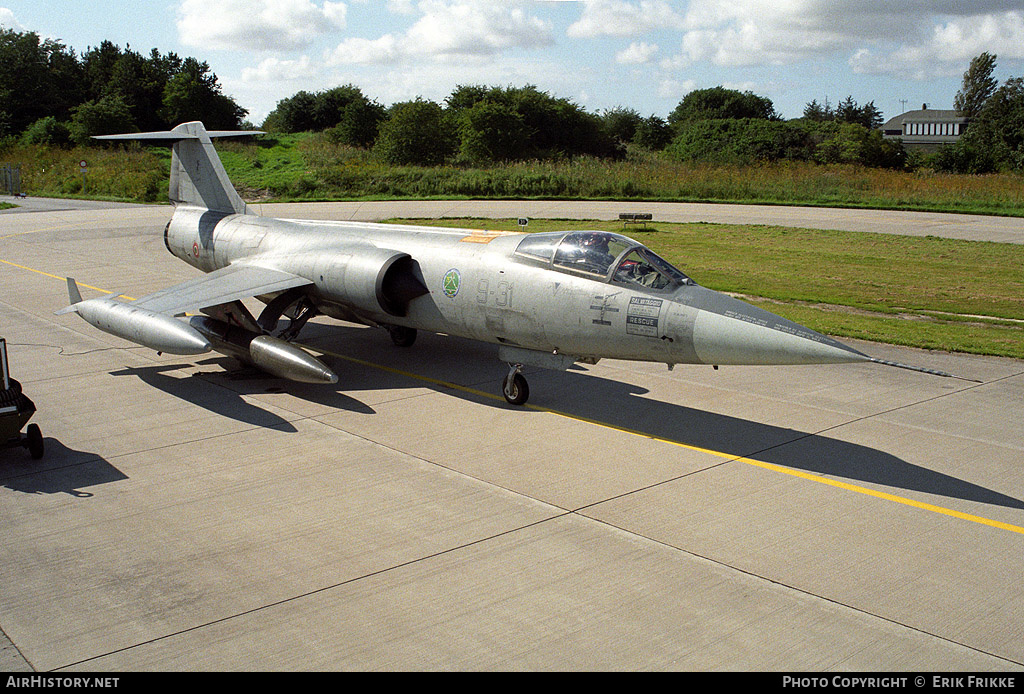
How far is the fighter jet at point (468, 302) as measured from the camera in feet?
29.3

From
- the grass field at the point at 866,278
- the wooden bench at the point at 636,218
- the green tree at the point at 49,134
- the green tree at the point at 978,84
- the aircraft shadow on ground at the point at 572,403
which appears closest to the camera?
the aircraft shadow on ground at the point at 572,403

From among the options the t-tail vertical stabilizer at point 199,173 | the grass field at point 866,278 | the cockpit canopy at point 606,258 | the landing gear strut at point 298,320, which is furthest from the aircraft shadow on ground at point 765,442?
the t-tail vertical stabilizer at point 199,173

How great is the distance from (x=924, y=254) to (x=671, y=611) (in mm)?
22001

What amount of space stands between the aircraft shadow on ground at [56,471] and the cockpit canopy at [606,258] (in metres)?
5.52

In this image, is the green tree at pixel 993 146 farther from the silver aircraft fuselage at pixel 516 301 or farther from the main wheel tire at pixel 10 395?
the main wheel tire at pixel 10 395

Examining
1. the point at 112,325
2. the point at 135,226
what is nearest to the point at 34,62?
the point at 135,226

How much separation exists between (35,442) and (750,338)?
7.64 meters

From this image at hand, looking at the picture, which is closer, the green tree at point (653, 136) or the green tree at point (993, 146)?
the green tree at point (993, 146)

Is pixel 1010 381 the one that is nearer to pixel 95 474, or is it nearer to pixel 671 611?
pixel 671 611

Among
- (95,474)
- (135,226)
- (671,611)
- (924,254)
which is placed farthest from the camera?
(135,226)

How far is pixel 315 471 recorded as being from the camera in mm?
8555

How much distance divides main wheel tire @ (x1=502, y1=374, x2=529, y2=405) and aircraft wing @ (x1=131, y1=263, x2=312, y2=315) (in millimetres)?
3750

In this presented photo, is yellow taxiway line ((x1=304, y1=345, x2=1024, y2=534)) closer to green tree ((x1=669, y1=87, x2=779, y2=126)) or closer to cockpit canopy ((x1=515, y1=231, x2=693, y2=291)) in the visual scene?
cockpit canopy ((x1=515, y1=231, x2=693, y2=291))

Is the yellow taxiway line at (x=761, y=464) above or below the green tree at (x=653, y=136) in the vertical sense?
below
